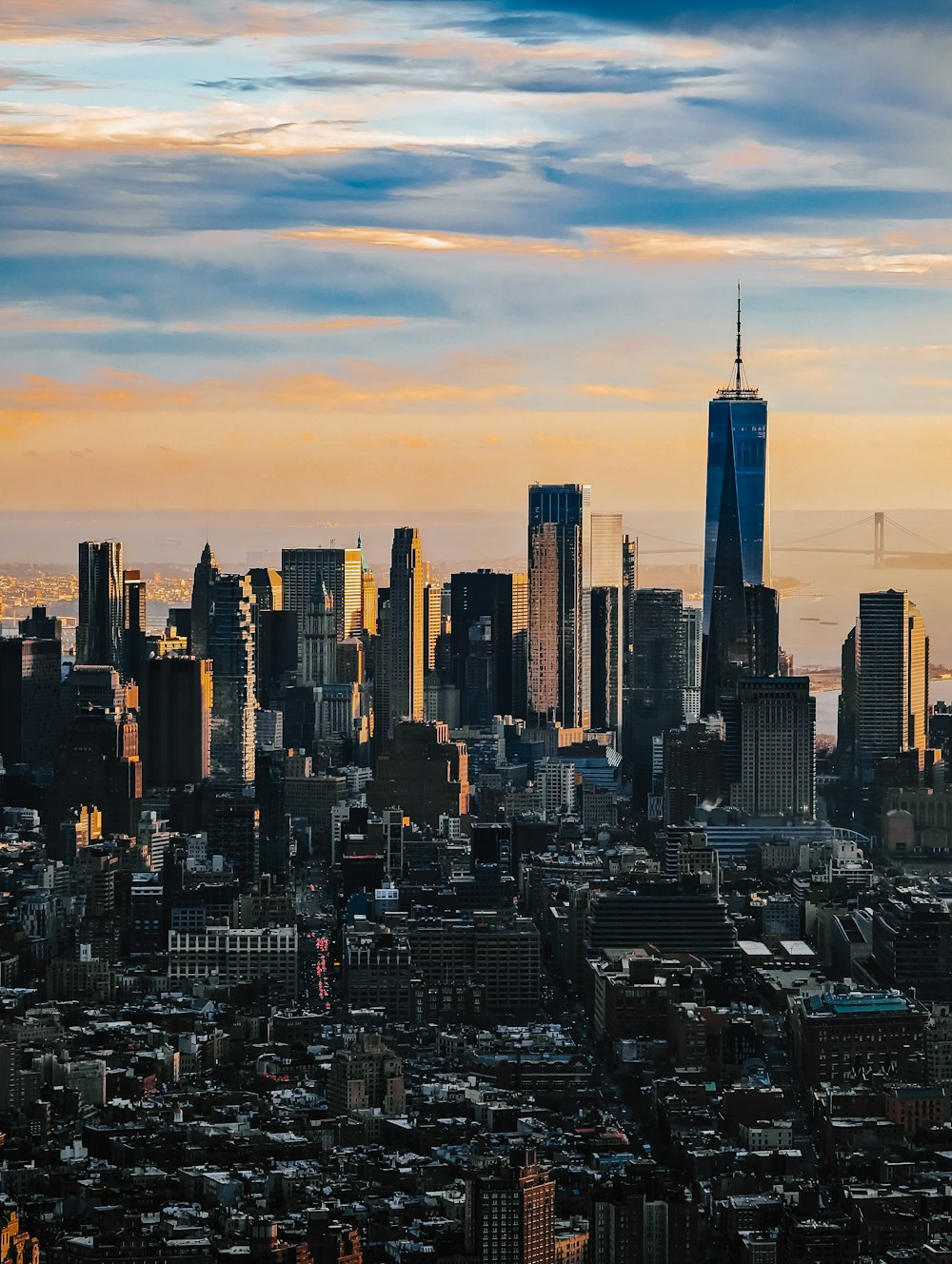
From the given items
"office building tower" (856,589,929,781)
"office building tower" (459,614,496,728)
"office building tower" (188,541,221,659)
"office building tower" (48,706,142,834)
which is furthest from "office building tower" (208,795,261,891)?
"office building tower" (459,614,496,728)

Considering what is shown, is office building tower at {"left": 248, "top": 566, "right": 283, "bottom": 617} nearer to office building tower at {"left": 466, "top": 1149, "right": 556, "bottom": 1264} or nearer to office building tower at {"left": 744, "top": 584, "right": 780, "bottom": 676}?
office building tower at {"left": 744, "top": 584, "right": 780, "bottom": 676}

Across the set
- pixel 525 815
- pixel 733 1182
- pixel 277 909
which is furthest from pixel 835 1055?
pixel 525 815

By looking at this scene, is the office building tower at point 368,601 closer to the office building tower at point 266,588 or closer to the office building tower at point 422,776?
the office building tower at point 266,588

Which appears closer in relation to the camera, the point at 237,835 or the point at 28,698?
the point at 237,835

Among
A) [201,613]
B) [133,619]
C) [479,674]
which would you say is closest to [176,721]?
[133,619]

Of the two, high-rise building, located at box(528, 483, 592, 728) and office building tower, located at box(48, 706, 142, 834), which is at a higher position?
high-rise building, located at box(528, 483, 592, 728)

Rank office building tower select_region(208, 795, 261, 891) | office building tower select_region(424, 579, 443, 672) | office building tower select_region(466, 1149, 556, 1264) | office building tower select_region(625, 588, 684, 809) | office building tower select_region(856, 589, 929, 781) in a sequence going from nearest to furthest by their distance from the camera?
office building tower select_region(466, 1149, 556, 1264) → office building tower select_region(208, 795, 261, 891) → office building tower select_region(856, 589, 929, 781) → office building tower select_region(625, 588, 684, 809) → office building tower select_region(424, 579, 443, 672)

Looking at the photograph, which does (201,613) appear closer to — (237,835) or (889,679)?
(889,679)
